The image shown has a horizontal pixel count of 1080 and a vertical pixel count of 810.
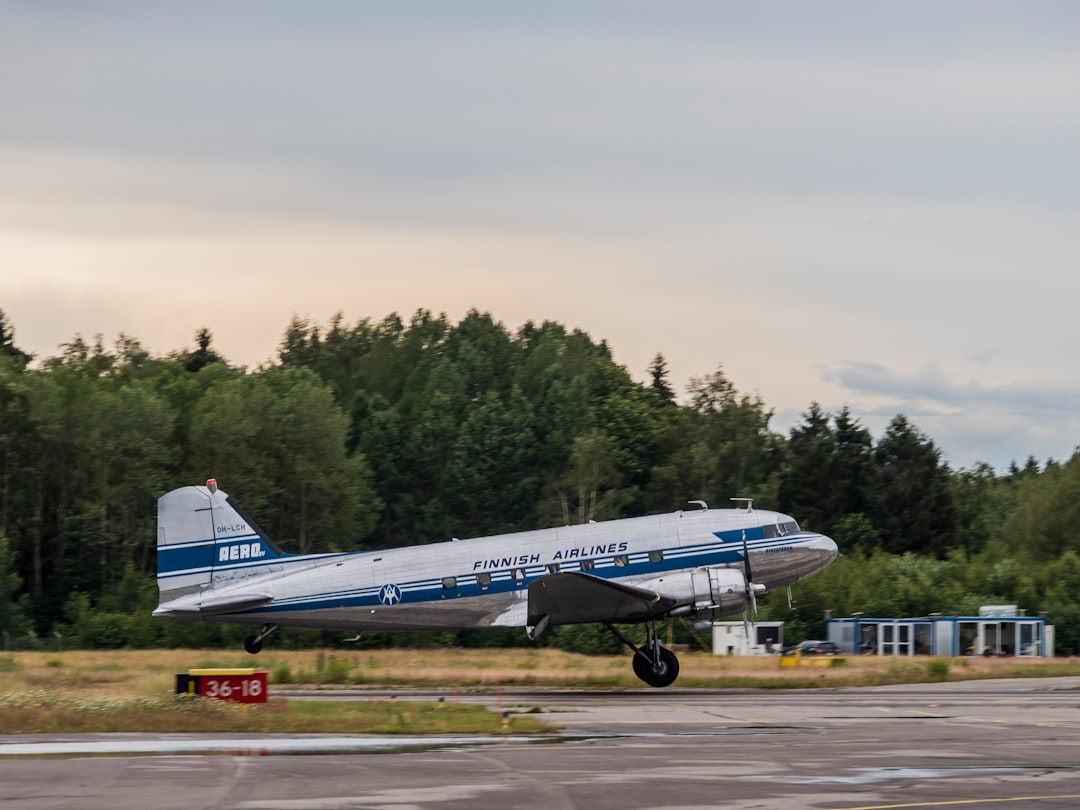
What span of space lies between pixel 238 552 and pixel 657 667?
9.87 meters

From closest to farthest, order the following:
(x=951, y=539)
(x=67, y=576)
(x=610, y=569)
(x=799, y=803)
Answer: (x=799, y=803) → (x=610, y=569) → (x=67, y=576) → (x=951, y=539)

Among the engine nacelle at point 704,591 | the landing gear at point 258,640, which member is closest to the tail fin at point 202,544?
the landing gear at point 258,640

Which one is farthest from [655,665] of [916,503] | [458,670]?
[916,503]

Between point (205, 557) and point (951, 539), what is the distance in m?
60.9

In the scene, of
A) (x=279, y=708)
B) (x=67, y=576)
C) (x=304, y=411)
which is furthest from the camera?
(x=304, y=411)

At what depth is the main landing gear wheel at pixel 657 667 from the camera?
29906 millimetres

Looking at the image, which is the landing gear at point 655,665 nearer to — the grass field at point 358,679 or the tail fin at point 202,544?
the grass field at point 358,679

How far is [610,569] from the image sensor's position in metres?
Result: 29.9

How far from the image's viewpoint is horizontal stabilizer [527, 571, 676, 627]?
2830cm

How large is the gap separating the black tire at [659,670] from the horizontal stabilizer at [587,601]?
113 centimetres

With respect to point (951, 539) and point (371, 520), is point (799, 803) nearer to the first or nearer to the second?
point (371, 520)

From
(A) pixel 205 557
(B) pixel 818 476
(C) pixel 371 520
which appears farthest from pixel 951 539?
(A) pixel 205 557

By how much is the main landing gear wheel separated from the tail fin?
8763 millimetres

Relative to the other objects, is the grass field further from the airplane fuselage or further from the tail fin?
the tail fin
